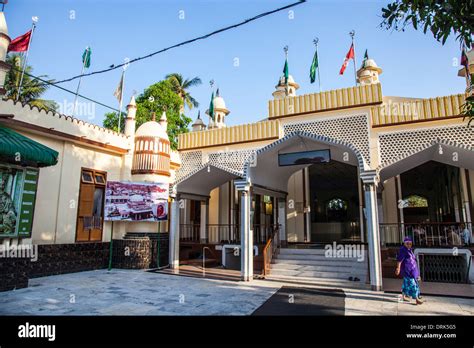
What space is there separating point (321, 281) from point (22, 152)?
748 centimetres

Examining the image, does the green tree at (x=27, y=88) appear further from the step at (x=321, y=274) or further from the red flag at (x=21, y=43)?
the step at (x=321, y=274)

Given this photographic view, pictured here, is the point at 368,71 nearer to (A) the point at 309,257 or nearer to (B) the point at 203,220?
(A) the point at 309,257

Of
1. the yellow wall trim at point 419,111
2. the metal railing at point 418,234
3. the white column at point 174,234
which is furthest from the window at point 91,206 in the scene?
the metal railing at point 418,234

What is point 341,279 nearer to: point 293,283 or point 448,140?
point 293,283

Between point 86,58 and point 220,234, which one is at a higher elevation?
point 86,58

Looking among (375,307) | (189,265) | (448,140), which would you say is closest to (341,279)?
(375,307)

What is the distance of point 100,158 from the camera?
424 inches

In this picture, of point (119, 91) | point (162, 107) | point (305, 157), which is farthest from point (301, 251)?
point (162, 107)

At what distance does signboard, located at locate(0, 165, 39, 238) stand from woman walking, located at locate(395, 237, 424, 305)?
25.6 feet

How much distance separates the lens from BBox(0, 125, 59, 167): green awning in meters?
6.62

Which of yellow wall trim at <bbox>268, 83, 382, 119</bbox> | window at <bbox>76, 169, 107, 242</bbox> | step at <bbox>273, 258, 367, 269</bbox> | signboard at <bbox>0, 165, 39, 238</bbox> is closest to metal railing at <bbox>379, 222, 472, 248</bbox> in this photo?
step at <bbox>273, 258, 367, 269</bbox>

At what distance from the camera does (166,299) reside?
6277 mm

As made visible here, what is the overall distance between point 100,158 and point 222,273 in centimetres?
553

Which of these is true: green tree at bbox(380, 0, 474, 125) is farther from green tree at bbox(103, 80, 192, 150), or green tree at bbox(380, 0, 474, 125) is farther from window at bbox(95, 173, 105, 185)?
green tree at bbox(103, 80, 192, 150)
